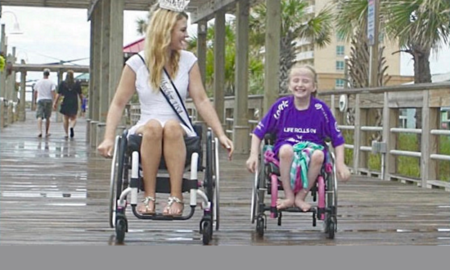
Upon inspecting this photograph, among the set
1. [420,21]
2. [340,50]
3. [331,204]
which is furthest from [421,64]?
[340,50]

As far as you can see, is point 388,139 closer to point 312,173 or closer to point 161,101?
point 312,173

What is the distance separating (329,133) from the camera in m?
5.48

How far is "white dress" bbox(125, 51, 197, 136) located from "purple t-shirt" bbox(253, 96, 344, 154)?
591mm

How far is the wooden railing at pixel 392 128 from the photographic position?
362 inches

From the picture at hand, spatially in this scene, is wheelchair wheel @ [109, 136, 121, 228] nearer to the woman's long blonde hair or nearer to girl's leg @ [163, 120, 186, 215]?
girl's leg @ [163, 120, 186, 215]

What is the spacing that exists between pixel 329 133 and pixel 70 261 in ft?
5.98

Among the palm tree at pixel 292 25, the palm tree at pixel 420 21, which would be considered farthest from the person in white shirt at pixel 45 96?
the palm tree at pixel 292 25

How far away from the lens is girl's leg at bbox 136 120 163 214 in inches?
192

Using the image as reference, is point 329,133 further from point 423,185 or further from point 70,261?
point 423,185

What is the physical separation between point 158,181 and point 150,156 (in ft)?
0.74

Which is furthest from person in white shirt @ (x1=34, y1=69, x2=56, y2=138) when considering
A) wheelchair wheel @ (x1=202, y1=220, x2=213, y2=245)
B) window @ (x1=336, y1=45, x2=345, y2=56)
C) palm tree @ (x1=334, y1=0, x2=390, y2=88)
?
window @ (x1=336, y1=45, x2=345, y2=56)

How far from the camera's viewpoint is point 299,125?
17.9 feet

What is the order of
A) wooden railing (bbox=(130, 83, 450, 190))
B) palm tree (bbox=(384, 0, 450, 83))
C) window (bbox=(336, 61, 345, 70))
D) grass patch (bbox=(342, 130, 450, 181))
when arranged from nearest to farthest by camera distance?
wooden railing (bbox=(130, 83, 450, 190)) < grass patch (bbox=(342, 130, 450, 181)) < palm tree (bbox=(384, 0, 450, 83)) < window (bbox=(336, 61, 345, 70))

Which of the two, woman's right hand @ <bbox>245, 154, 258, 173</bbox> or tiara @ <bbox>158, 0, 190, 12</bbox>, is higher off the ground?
tiara @ <bbox>158, 0, 190, 12</bbox>
